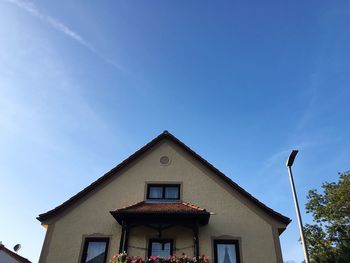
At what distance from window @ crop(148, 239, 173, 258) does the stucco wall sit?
0.28m

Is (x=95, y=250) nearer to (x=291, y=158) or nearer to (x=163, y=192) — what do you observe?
(x=163, y=192)

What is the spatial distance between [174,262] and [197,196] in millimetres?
4625

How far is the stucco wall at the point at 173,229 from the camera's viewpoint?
1505 centimetres

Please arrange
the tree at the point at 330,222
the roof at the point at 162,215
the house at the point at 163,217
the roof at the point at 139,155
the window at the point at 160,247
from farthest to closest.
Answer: the tree at the point at 330,222
the roof at the point at 139,155
the window at the point at 160,247
the house at the point at 163,217
the roof at the point at 162,215

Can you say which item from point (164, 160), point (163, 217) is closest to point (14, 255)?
point (163, 217)

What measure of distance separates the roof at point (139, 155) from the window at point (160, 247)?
424cm

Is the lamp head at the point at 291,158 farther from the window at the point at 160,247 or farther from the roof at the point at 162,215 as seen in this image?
the window at the point at 160,247

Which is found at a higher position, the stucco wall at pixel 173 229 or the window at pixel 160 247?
the stucco wall at pixel 173 229

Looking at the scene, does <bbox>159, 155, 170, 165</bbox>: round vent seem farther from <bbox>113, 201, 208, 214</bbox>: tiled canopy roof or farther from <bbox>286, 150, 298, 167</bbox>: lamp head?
<bbox>286, 150, 298, 167</bbox>: lamp head

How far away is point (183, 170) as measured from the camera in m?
17.7

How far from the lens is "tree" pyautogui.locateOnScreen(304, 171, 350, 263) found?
98.1 ft

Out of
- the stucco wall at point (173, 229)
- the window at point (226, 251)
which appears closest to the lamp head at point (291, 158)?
the stucco wall at point (173, 229)

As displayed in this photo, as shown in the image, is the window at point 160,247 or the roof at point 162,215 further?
the window at point 160,247

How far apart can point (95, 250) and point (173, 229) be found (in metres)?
3.72
